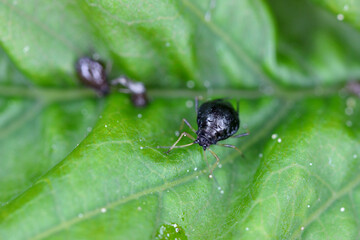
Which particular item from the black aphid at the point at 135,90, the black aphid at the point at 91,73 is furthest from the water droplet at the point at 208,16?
the black aphid at the point at 91,73

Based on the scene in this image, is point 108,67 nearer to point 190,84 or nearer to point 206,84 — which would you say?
point 190,84

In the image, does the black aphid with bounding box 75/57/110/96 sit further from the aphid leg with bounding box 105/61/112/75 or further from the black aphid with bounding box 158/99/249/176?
the black aphid with bounding box 158/99/249/176

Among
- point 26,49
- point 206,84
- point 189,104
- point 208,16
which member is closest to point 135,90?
point 189,104

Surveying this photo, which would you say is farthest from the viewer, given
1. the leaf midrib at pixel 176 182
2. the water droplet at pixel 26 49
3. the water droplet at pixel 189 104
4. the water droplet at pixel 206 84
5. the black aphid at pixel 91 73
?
the water droplet at pixel 206 84

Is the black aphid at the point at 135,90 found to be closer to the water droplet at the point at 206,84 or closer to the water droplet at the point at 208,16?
the water droplet at the point at 206,84

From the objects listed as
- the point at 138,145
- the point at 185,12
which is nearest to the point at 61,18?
the point at 185,12

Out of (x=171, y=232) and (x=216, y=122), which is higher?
(x=216, y=122)
